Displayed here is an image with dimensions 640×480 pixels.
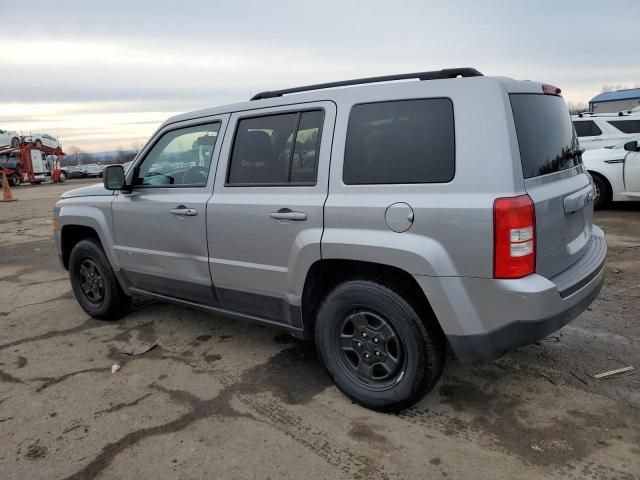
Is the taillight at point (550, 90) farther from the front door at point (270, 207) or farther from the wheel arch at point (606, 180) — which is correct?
the wheel arch at point (606, 180)

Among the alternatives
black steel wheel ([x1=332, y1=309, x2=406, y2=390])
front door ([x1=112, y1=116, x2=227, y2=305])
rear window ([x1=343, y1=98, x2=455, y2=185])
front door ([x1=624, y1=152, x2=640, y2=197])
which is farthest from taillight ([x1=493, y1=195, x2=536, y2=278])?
front door ([x1=624, y1=152, x2=640, y2=197])

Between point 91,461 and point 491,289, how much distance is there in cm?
227

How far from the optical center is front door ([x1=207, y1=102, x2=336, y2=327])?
10.3 feet

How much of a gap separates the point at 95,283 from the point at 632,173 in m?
8.82

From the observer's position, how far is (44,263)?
7.75 meters

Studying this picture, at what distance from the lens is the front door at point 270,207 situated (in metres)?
3.12

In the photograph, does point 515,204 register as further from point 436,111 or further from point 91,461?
point 91,461

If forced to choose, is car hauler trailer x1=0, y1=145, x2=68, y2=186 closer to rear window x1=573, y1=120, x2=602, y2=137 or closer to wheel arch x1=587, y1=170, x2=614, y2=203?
rear window x1=573, y1=120, x2=602, y2=137

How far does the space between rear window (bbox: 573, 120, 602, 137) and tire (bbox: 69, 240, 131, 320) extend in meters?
10.5

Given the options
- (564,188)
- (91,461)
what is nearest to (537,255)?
(564,188)

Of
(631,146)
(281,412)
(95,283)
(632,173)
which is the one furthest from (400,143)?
(632,173)

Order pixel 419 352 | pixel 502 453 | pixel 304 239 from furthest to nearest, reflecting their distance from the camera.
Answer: pixel 304 239, pixel 419 352, pixel 502 453

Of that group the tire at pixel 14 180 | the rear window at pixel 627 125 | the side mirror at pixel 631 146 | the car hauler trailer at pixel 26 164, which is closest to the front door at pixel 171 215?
the side mirror at pixel 631 146

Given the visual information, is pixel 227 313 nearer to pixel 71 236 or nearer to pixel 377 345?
pixel 377 345
